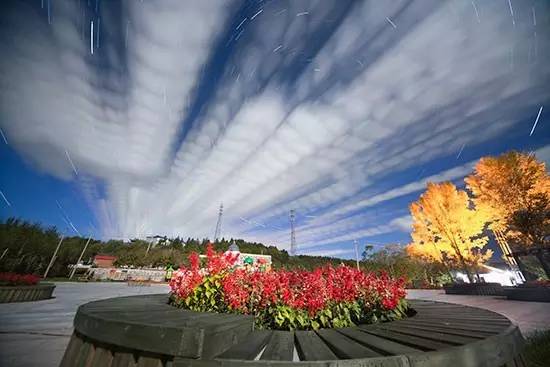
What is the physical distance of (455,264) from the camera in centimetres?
1820

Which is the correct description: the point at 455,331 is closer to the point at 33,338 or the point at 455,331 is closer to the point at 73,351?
the point at 73,351

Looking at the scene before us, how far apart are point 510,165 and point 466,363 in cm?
1857

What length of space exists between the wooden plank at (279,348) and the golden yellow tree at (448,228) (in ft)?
62.6

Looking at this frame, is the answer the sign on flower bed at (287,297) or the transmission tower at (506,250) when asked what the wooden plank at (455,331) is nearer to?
the sign on flower bed at (287,297)

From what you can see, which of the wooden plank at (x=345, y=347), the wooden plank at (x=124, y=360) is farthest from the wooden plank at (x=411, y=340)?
the wooden plank at (x=124, y=360)

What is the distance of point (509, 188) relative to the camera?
14406 mm

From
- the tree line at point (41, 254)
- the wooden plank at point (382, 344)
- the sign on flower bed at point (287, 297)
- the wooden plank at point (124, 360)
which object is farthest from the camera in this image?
the tree line at point (41, 254)

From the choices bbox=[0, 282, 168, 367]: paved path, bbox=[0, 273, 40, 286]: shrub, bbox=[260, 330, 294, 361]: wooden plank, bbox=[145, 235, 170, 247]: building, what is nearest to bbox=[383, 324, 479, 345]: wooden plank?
bbox=[260, 330, 294, 361]: wooden plank

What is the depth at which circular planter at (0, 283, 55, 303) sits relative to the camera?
426 inches

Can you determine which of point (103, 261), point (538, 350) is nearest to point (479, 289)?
point (538, 350)

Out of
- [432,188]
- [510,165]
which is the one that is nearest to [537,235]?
[510,165]

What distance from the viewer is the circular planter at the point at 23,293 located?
10828mm

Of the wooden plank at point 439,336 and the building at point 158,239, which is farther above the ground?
the building at point 158,239

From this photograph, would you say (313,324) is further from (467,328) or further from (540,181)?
(540,181)
